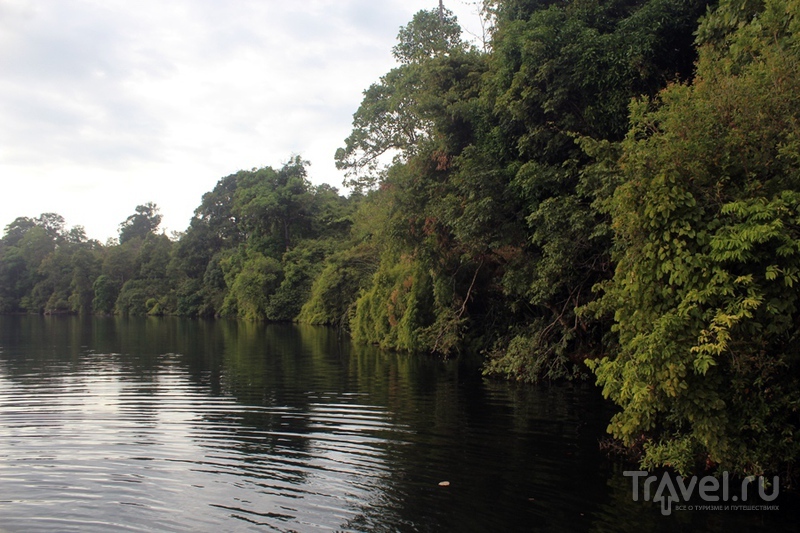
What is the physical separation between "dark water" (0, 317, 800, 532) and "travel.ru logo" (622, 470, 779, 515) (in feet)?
0.57

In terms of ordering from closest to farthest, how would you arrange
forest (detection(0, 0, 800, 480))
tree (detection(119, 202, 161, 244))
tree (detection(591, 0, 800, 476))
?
tree (detection(591, 0, 800, 476))
forest (detection(0, 0, 800, 480))
tree (detection(119, 202, 161, 244))

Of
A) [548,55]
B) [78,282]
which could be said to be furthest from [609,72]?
[78,282]

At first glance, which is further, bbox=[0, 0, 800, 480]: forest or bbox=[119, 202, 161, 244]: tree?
bbox=[119, 202, 161, 244]: tree

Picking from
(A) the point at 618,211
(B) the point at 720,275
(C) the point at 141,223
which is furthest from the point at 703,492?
(C) the point at 141,223

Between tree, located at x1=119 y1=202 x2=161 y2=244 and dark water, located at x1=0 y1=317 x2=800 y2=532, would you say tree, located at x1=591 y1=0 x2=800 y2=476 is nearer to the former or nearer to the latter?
dark water, located at x1=0 y1=317 x2=800 y2=532

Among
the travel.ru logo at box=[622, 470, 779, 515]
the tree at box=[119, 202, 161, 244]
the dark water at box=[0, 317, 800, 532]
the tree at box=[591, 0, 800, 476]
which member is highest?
the tree at box=[119, 202, 161, 244]

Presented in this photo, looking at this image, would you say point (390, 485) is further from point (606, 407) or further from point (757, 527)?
point (606, 407)

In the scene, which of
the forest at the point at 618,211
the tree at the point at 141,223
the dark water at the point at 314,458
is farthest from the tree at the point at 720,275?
the tree at the point at 141,223

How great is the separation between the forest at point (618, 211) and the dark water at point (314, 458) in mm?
1300

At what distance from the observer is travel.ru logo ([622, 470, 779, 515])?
6891mm

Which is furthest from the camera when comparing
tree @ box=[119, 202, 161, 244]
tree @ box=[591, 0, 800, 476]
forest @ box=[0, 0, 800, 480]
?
tree @ box=[119, 202, 161, 244]

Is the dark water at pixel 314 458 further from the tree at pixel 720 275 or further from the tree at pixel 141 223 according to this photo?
the tree at pixel 141 223

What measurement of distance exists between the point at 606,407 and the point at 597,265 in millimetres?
3651

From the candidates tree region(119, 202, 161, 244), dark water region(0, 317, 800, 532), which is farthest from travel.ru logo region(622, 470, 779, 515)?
tree region(119, 202, 161, 244)
